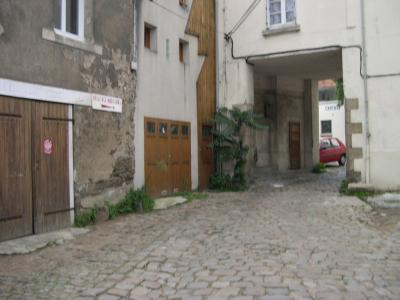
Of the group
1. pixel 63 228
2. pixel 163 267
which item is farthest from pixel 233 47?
pixel 163 267

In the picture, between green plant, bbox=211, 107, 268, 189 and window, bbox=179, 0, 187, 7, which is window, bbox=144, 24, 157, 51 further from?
green plant, bbox=211, 107, 268, 189

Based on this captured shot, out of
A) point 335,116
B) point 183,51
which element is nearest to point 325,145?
point 335,116

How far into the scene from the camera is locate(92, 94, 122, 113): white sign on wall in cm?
932

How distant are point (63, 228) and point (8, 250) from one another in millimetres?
1698

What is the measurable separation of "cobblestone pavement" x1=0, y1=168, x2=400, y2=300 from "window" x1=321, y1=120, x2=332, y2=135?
22633 millimetres

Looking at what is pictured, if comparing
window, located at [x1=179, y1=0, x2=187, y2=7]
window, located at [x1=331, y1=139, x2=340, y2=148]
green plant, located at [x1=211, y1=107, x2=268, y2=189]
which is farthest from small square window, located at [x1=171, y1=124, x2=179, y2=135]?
window, located at [x1=331, y1=139, x2=340, y2=148]

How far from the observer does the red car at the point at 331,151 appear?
77.9 feet

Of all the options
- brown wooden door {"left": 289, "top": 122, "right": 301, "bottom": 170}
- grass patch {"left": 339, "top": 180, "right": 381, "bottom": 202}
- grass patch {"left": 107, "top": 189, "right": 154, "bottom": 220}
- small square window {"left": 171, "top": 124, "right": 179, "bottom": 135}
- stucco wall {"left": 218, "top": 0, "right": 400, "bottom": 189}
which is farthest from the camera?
brown wooden door {"left": 289, "top": 122, "right": 301, "bottom": 170}

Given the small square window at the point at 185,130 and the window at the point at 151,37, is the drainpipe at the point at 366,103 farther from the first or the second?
the window at the point at 151,37

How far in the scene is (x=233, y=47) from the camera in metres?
14.8

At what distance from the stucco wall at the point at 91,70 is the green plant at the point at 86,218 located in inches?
11.2

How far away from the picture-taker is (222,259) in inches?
254

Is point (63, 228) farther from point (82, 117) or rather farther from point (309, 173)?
point (309, 173)

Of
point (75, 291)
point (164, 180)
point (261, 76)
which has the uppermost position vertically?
point (261, 76)
